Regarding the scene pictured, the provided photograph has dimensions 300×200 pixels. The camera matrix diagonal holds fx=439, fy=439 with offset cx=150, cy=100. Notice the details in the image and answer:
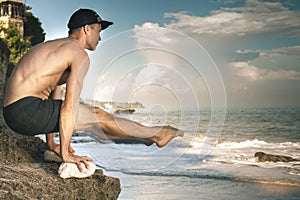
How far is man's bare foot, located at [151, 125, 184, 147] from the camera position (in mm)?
3631

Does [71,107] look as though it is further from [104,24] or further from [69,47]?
[104,24]

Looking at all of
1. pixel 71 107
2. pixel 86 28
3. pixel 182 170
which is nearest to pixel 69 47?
pixel 86 28

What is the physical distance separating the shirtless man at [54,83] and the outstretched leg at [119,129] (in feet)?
1.33

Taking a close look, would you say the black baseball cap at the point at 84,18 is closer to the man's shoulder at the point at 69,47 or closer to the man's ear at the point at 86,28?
the man's ear at the point at 86,28

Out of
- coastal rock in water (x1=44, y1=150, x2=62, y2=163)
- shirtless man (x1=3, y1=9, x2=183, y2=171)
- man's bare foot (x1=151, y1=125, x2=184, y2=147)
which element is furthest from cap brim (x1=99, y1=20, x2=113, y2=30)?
coastal rock in water (x1=44, y1=150, x2=62, y2=163)

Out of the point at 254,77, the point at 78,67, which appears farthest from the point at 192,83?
the point at 254,77

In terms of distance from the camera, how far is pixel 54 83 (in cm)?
333

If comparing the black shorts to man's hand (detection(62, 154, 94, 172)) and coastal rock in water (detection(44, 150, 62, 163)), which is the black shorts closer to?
man's hand (detection(62, 154, 94, 172))

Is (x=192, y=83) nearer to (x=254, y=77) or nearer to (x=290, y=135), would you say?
(x=290, y=135)

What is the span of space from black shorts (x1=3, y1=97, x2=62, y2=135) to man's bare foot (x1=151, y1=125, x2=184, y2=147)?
861mm

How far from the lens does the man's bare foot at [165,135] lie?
3631 mm

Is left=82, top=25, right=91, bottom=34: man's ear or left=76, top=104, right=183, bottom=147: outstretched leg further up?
left=82, top=25, right=91, bottom=34: man's ear

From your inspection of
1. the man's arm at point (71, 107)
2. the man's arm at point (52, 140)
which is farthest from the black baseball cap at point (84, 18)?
the man's arm at point (52, 140)

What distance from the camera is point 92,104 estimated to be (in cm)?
401
